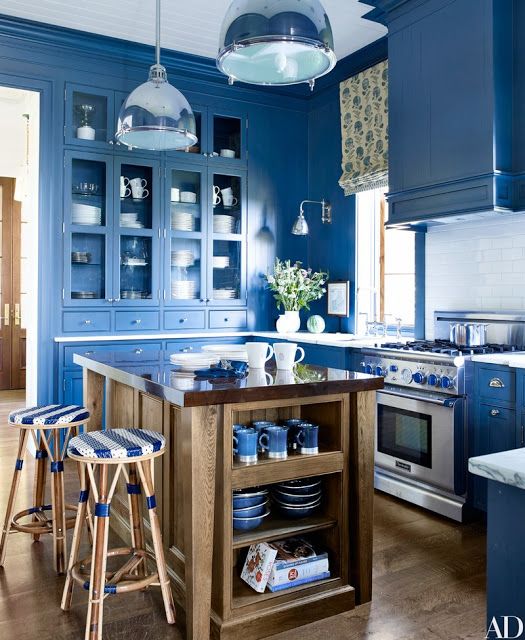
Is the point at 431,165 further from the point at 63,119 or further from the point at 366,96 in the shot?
the point at 63,119

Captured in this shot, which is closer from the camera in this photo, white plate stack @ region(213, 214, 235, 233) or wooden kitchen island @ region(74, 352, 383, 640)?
wooden kitchen island @ region(74, 352, 383, 640)

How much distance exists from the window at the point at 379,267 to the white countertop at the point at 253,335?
32 centimetres

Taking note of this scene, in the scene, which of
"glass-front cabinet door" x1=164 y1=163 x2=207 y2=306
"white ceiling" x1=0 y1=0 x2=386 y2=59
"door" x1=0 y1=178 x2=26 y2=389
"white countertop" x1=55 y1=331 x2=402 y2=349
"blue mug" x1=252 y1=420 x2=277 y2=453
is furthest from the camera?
"door" x1=0 y1=178 x2=26 y2=389

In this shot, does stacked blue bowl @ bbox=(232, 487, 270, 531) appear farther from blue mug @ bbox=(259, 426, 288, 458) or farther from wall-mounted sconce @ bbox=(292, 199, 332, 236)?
wall-mounted sconce @ bbox=(292, 199, 332, 236)

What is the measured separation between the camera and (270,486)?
102 inches

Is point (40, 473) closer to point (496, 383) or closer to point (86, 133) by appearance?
point (496, 383)

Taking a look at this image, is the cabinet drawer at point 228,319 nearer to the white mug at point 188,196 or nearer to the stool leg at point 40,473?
the white mug at point 188,196

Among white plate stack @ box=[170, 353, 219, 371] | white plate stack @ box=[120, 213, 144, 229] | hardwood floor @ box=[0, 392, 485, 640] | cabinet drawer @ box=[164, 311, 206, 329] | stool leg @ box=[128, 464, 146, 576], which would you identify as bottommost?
hardwood floor @ box=[0, 392, 485, 640]

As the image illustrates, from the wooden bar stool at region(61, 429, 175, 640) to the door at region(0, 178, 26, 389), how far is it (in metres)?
7.04

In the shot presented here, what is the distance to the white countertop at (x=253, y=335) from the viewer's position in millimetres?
4363

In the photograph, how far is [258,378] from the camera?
94.6 inches

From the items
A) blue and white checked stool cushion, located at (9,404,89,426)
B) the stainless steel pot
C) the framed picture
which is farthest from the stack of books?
the framed picture

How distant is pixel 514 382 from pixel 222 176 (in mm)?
3290

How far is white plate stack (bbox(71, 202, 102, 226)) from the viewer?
4816mm
